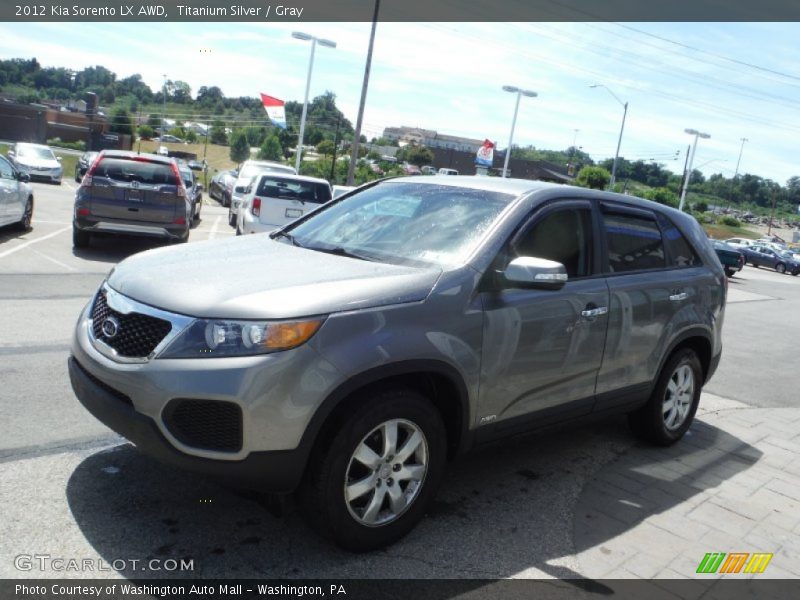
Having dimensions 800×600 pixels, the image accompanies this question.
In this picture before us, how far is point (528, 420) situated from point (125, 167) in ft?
32.3

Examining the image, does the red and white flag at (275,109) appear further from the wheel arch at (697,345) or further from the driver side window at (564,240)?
the driver side window at (564,240)

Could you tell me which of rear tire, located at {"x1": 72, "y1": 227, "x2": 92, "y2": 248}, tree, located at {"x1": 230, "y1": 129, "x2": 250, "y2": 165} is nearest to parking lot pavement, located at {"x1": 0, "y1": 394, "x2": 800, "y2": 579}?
rear tire, located at {"x1": 72, "y1": 227, "x2": 92, "y2": 248}

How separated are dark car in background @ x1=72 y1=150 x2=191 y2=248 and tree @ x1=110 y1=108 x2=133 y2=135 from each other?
109 m

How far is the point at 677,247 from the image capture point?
531cm

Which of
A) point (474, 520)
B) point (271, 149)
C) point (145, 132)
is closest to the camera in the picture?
point (474, 520)

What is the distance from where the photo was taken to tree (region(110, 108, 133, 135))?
112562 mm

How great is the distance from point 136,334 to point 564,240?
2.46m

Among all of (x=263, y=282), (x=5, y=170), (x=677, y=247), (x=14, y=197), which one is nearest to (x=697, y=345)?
(x=677, y=247)

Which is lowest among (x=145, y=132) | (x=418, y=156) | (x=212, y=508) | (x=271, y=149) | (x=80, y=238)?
(x=212, y=508)

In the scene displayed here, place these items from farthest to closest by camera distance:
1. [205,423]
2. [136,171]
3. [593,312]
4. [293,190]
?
[293,190] < [136,171] < [593,312] < [205,423]

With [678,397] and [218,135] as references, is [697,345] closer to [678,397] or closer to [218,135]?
[678,397]

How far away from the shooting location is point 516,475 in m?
4.58

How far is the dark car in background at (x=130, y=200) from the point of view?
11.5 m

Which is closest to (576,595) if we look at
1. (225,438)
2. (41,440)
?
(225,438)
